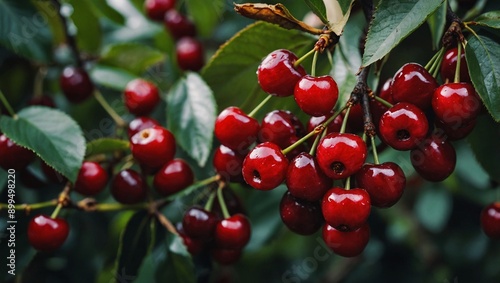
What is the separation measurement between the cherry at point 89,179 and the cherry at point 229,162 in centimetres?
32

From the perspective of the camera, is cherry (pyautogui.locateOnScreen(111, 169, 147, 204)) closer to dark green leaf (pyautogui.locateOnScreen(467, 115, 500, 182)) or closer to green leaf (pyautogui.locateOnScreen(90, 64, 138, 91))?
green leaf (pyautogui.locateOnScreen(90, 64, 138, 91))

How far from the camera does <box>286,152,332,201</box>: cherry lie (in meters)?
1.05

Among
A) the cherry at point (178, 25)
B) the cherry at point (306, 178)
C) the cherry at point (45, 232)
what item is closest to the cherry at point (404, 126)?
the cherry at point (306, 178)

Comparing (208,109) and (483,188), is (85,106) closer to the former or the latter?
(208,109)

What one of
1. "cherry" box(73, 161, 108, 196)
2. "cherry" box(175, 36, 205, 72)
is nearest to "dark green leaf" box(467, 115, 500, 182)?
"cherry" box(73, 161, 108, 196)

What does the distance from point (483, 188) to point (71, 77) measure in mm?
1536

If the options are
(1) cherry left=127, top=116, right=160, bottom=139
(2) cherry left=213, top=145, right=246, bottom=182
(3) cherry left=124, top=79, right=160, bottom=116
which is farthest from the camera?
(3) cherry left=124, top=79, right=160, bottom=116

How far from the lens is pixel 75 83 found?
180 cm

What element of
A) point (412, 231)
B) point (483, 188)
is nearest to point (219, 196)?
point (483, 188)

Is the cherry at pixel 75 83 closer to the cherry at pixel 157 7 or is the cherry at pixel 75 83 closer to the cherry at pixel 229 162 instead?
the cherry at pixel 157 7

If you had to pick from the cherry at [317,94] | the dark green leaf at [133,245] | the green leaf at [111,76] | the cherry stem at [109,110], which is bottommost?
the dark green leaf at [133,245]

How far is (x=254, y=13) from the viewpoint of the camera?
1.08m

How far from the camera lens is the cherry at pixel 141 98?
1671 mm

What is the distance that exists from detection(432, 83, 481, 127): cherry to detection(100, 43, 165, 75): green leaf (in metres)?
1.09
